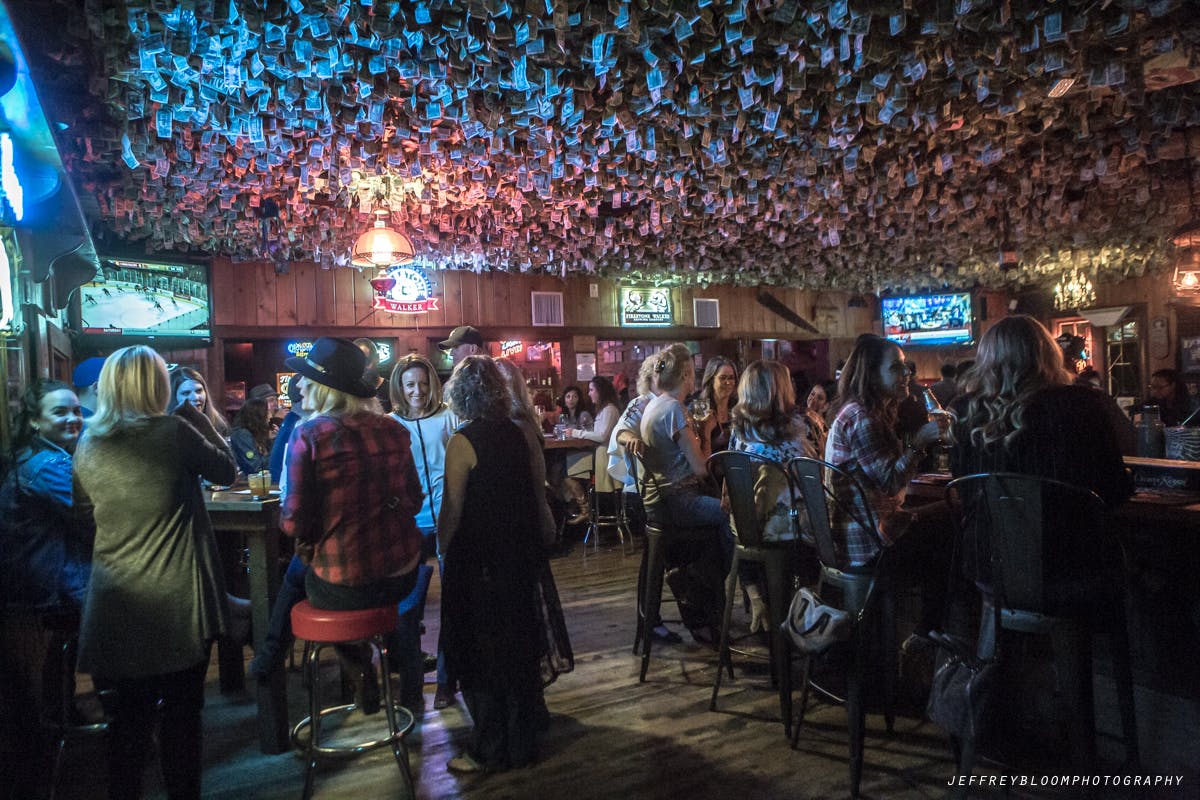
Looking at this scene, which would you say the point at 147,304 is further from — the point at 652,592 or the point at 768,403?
the point at 768,403

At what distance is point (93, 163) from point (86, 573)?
3.46 meters

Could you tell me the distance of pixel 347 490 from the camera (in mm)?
2631

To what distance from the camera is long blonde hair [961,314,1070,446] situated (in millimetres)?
2576

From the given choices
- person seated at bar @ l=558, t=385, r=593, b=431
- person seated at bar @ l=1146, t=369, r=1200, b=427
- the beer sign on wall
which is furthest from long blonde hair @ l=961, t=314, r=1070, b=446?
the beer sign on wall

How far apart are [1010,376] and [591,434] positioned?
5300mm

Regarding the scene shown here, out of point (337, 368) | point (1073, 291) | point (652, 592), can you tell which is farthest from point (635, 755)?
point (1073, 291)

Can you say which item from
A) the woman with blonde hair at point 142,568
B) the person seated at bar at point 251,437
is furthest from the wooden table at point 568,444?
the woman with blonde hair at point 142,568

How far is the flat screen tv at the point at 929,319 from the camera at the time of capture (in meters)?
12.9

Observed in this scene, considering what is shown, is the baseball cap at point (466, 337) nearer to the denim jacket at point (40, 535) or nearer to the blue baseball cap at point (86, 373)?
the blue baseball cap at point (86, 373)

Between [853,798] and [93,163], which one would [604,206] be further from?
[853,798]

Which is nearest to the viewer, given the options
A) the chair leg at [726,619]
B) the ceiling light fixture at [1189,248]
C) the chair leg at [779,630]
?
the chair leg at [779,630]

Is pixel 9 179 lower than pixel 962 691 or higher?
higher

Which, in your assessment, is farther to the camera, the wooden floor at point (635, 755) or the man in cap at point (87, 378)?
the man in cap at point (87, 378)

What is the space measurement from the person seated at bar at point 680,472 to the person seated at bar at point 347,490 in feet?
5.29
